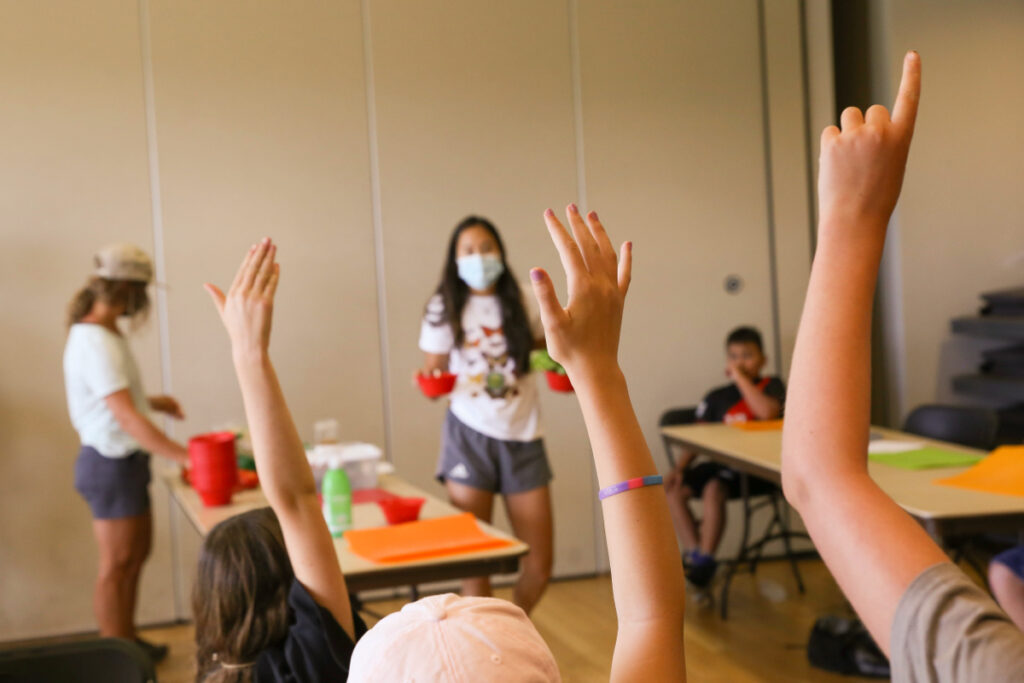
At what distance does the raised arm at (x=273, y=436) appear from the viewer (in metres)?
1.29

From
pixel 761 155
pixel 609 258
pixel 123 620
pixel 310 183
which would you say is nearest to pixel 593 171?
pixel 761 155

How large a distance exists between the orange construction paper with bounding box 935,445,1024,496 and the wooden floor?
0.85 metres

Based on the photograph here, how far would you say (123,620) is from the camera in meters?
3.57

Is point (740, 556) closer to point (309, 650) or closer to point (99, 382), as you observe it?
point (99, 382)

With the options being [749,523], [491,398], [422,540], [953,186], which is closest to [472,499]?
[491,398]

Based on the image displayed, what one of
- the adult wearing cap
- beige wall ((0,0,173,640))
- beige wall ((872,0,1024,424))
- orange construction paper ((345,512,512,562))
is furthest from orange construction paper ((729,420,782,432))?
beige wall ((0,0,173,640))

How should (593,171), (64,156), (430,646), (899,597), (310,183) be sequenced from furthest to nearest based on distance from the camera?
(593,171) → (310,183) → (64,156) → (430,646) → (899,597)

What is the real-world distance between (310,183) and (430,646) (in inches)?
150

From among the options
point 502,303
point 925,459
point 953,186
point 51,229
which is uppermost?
point 953,186

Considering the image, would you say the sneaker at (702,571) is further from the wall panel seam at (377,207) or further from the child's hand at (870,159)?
the child's hand at (870,159)

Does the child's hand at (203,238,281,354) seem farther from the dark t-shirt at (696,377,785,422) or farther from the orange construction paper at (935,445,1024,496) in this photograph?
the dark t-shirt at (696,377,785,422)

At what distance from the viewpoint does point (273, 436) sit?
1.34 meters

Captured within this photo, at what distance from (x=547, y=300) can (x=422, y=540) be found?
65.9 inches

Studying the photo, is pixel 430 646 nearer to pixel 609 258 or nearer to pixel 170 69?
pixel 609 258
